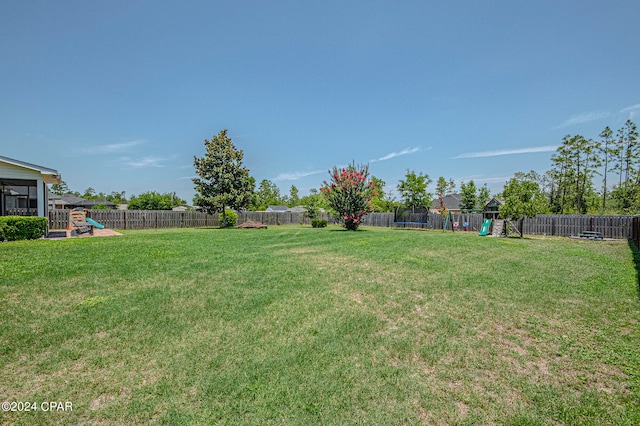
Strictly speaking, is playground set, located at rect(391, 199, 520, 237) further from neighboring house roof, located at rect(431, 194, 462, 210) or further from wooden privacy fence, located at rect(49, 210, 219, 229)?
wooden privacy fence, located at rect(49, 210, 219, 229)

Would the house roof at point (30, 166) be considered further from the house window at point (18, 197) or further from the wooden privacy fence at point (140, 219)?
the wooden privacy fence at point (140, 219)

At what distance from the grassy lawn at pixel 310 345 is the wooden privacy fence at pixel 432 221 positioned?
17.0m

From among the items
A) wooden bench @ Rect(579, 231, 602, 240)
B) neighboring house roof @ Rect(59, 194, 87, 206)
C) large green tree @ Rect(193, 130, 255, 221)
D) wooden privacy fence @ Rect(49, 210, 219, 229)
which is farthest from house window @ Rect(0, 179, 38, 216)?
wooden bench @ Rect(579, 231, 602, 240)

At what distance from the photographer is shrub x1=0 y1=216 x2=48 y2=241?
10180 millimetres

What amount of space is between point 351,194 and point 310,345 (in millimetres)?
15643

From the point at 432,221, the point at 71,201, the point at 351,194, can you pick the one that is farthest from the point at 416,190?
the point at 71,201

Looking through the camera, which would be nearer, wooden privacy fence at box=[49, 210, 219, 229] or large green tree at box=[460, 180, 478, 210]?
wooden privacy fence at box=[49, 210, 219, 229]

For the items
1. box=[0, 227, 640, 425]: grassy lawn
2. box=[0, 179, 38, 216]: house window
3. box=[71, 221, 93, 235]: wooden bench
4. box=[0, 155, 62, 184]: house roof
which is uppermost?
box=[0, 155, 62, 184]: house roof

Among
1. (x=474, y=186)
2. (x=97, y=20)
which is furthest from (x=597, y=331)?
(x=474, y=186)

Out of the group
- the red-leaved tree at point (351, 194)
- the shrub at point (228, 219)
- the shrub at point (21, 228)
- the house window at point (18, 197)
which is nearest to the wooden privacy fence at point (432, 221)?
the house window at point (18, 197)

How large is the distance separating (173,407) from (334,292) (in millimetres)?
3186

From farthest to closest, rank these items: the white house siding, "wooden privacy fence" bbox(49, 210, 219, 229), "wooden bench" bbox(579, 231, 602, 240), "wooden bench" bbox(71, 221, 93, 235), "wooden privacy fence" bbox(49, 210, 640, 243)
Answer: "wooden privacy fence" bbox(49, 210, 219, 229) → "wooden privacy fence" bbox(49, 210, 640, 243) → "wooden bench" bbox(579, 231, 602, 240) → "wooden bench" bbox(71, 221, 93, 235) → the white house siding

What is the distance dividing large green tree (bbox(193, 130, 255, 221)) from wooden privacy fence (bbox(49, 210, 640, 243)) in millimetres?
2765

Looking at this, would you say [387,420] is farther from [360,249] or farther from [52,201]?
[52,201]
